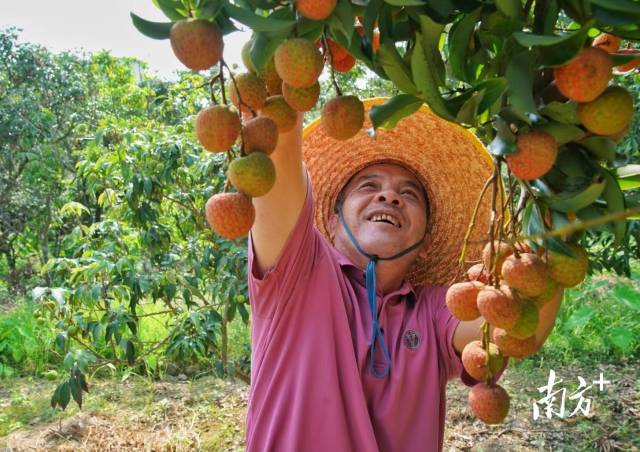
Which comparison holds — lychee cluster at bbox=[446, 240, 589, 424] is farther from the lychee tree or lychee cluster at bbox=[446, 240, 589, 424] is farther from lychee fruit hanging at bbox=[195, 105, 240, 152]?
lychee fruit hanging at bbox=[195, 105, 240, 152]

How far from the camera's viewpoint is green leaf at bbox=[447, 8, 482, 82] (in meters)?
0.52

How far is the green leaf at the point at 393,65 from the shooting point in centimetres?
51

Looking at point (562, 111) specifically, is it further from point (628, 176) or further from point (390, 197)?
point (390, 197)

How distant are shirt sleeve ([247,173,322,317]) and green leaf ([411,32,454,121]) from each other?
538mm

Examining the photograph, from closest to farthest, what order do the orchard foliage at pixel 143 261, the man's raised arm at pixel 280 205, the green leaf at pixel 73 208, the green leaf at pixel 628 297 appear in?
the man's raised arm at pixel 280 205, the orchard foliage at pixel 143 261, the green leaf at pixel 73 208, the green leaf at pixel 628 297

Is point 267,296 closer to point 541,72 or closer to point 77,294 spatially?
point 541,72

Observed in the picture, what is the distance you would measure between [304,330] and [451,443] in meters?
1.94

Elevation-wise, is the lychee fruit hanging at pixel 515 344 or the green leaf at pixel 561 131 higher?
the green leaf at pixel 561 131

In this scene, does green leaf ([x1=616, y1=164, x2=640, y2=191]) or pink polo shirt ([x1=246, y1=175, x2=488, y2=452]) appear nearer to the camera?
green leaf ([x1=616, y1=164, x2=640, y2=191])

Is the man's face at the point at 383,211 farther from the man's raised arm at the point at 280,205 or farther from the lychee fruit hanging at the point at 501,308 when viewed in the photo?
the lychee fruit hanging at the point at 501,308

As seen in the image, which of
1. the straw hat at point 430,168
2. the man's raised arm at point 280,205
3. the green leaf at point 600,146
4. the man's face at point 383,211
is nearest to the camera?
the green leaf at point 600,146

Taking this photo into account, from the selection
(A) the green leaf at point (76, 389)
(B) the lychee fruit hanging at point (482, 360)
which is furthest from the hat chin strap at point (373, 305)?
(A) the green leaf at point (76, 389)

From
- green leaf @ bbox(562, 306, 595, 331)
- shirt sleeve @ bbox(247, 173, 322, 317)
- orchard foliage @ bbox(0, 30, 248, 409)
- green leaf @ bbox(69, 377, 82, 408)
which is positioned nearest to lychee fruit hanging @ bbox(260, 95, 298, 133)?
shirt sleeve @ bbox(247, 173, 322, 317)

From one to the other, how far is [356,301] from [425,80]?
2.52 feet
